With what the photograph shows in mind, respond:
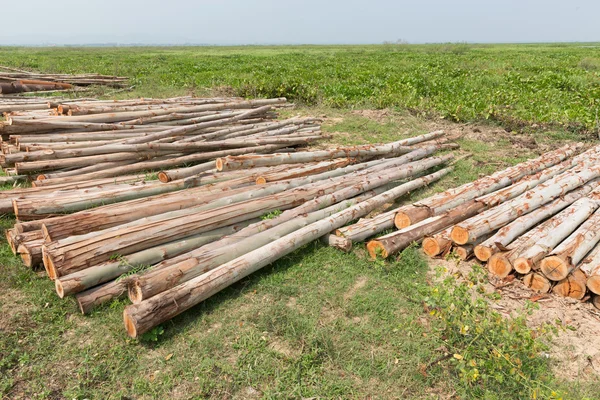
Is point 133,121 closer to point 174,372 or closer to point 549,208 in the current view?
point 174,372

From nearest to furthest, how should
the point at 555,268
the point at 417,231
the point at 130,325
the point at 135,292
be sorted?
the point at 130,325 < the point at 135,292 < the point at 555,268 < the point at 417,231

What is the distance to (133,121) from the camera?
321 inches

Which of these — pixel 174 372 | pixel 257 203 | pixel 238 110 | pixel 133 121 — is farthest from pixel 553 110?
pixel 174 372

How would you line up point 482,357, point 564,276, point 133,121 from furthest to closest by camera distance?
point 133,121, point 564,276, point 482,357

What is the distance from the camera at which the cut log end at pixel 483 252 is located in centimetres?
451

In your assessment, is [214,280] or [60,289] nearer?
[60,289]

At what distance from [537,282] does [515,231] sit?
78 cm

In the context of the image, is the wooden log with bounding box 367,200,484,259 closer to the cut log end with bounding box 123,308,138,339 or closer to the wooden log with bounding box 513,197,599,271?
the wooden log with bounding box 513,197,599,271

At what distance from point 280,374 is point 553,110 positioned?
12.5 meters

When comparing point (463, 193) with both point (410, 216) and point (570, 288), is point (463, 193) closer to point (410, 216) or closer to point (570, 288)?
point (410, 216)

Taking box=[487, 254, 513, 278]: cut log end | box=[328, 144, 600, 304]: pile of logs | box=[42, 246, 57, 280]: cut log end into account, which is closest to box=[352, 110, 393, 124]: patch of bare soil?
box=[328, 144, 600, 304]: pile of logs

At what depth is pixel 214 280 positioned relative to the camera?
3824 millimetres

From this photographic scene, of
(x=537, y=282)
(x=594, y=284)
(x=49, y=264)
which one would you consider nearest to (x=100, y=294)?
(x=49, y=264)

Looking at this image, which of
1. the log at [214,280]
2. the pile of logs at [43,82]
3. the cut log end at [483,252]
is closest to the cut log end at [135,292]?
the log at [214,280]
